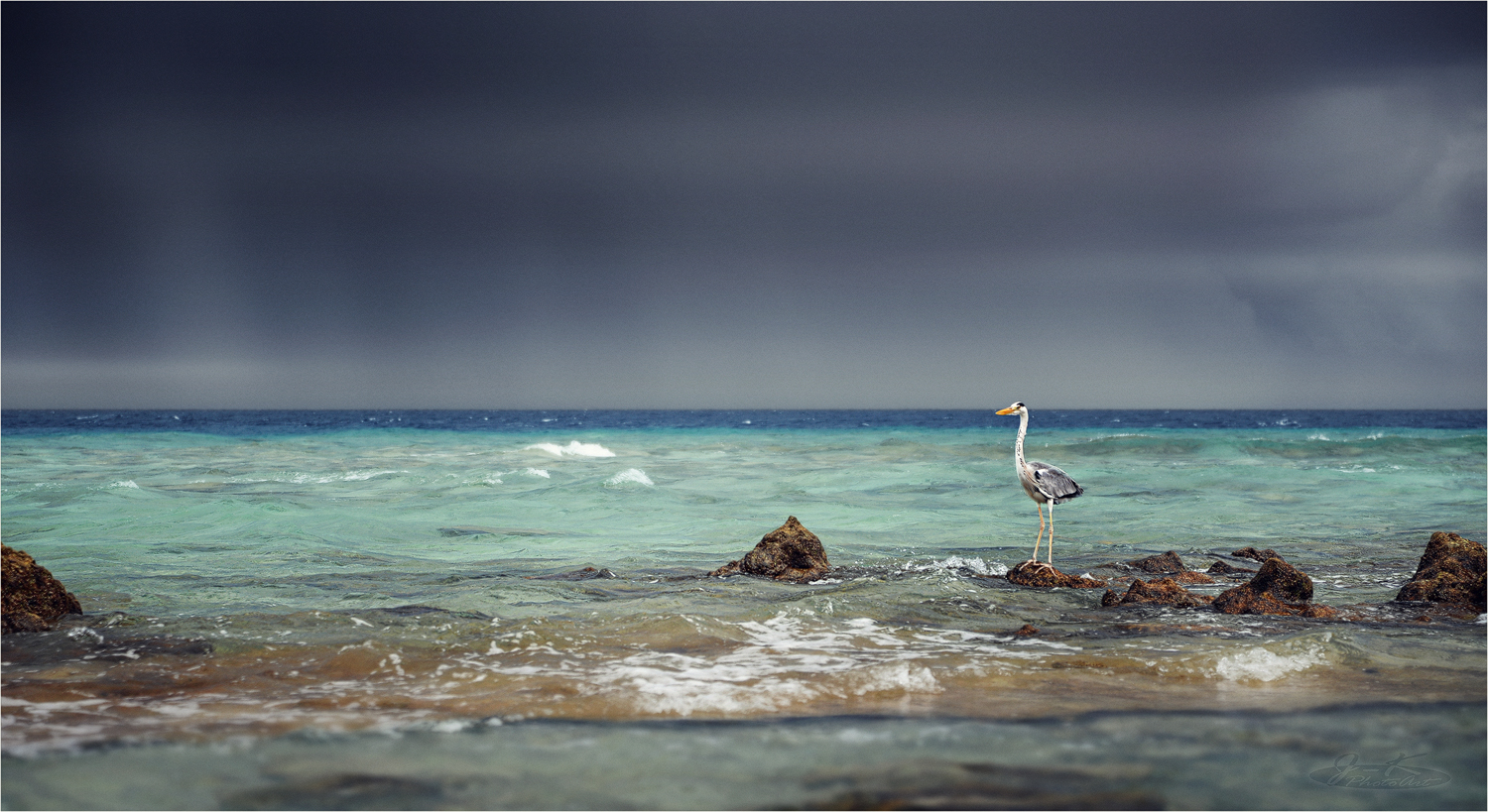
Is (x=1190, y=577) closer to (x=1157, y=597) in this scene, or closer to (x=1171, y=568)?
(x=1171, y=568)

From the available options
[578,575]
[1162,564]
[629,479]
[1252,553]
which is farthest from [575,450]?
[1162,564]

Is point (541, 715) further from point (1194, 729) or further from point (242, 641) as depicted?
point (1194, 729)

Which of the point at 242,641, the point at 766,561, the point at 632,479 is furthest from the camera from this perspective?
the point at 632,479

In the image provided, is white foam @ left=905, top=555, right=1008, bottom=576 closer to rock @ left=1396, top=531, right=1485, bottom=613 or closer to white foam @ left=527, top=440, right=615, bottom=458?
rock @ left=1396, top=531, right=1485, bottom=613

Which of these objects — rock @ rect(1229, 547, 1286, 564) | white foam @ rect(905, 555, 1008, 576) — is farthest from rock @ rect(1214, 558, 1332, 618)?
rock @ rect(1229, 547, 1286, 564)

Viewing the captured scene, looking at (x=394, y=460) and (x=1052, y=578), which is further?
(x=394, y=460)

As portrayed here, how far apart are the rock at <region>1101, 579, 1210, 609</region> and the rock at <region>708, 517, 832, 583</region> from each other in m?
2.58

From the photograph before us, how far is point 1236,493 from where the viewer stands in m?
18.0

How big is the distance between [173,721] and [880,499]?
14.0 meters

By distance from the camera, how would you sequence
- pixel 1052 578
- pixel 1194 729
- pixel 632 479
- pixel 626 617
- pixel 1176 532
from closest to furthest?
pixel 1194 729 < pixel 626 617 < pixel 1052 578 < pixel 1176 532 < pixel 632 479

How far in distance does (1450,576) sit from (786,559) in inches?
209

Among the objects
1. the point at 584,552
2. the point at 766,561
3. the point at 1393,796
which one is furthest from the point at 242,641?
the point at 1393,796

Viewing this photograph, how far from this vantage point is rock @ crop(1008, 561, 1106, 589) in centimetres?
770

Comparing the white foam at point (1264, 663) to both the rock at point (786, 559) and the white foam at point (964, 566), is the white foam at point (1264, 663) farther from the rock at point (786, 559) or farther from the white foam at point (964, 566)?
the rock at point (786, 559)
